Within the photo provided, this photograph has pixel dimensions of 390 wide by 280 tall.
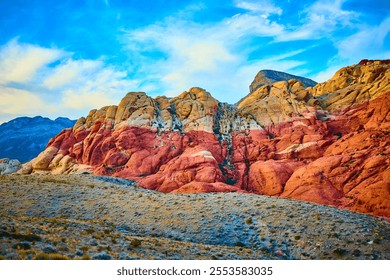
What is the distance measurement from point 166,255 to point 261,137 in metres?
45.6

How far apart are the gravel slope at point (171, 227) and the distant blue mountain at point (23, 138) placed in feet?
393

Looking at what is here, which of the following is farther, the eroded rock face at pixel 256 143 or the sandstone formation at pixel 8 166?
the sandstone formation at pixel 8 166

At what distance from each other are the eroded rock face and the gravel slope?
16716 mm

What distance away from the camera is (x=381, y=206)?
105ft

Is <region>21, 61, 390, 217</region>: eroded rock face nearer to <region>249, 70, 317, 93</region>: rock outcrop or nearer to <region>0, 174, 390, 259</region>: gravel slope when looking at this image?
<region>0, 174, 390, 259</region>: gravel slope

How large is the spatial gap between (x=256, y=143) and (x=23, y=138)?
150m

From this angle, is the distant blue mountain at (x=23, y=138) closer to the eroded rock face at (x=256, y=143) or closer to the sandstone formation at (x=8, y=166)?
the sandstone formation at (x=8, y=166)

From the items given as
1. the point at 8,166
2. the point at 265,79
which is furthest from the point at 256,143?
the point at 265,79

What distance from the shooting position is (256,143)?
179 ft

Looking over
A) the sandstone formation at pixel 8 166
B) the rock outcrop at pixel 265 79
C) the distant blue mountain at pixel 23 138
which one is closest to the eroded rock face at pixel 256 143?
the sandstone formation at pixel 8 166

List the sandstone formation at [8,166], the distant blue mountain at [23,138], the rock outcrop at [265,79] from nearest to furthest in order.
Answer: the sandstone formation at [8,166]
the distant blue mountain at [23,138]
the rock outcrop at [265,79]

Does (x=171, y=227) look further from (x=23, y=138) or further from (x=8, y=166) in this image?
(x=23, y=138)

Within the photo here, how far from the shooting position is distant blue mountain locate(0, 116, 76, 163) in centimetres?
13400

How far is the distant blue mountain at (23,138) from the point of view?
134 m
